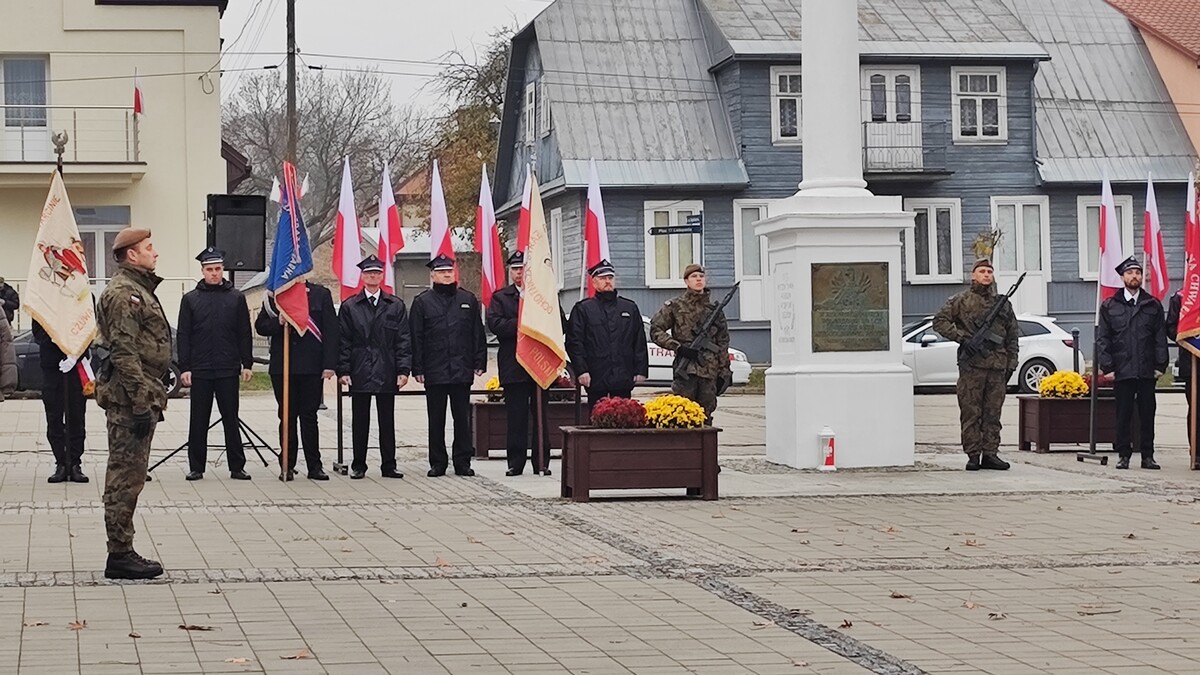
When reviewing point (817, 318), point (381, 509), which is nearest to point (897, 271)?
point (817, 318)

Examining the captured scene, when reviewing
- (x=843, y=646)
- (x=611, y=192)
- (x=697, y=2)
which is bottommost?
(x=843, y=646)

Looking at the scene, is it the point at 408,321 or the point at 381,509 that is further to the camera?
the point at 408,321

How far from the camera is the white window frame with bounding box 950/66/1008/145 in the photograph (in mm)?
44062

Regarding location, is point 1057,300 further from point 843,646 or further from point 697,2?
point 843,646

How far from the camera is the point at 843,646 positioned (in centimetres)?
802

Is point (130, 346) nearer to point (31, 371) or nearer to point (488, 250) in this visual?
point (488, 250)

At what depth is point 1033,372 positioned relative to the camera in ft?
108

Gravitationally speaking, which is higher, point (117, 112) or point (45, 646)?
point (117, 112)

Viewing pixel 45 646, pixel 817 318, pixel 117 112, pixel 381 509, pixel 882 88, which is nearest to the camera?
pixel 45 646

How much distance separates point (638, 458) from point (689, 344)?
2.92m

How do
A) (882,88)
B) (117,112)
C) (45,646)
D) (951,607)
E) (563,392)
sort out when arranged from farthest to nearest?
(882,88) < (117,112) < (563,392) < (951,607) < (45,646)

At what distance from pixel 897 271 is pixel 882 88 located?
27.4m

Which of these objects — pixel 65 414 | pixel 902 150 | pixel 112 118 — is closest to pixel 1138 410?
pixel 65 414

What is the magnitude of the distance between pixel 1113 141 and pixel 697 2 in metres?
10.6
